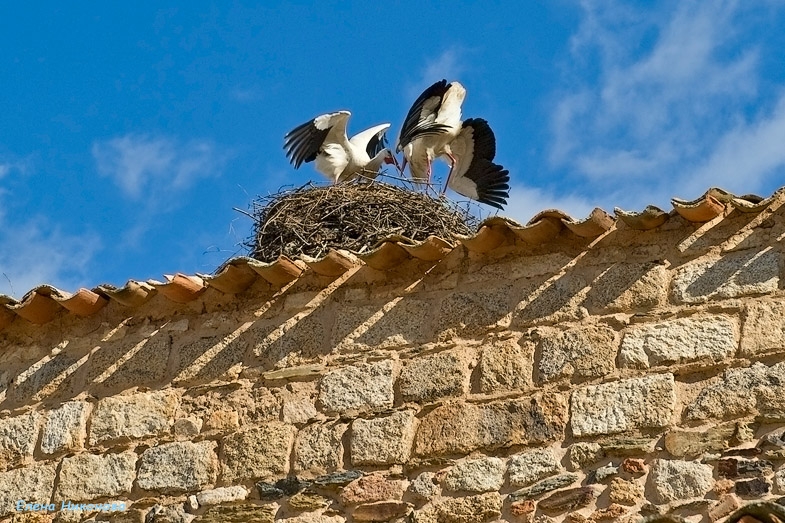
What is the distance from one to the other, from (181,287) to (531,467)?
194 cm

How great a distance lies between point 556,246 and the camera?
5.49m

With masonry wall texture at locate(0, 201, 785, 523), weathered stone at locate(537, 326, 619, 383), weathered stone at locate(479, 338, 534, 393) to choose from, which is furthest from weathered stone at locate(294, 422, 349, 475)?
weathered stone at locate(537, 326, 619, 383)

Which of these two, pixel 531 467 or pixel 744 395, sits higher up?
pixel 744 395

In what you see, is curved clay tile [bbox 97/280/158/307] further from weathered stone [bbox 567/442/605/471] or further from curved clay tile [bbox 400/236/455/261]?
weathered stone [bbox 567/442/605/471]

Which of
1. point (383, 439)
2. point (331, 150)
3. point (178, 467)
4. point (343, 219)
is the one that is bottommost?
point (178, 467)

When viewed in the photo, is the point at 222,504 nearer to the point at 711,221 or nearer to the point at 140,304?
the point at 140,304

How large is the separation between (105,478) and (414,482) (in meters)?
1.51

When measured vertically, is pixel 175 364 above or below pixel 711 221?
below

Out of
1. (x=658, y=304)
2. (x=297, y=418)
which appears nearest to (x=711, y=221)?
(x=658, y=304)

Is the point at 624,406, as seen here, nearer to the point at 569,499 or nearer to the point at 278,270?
the point at 569,499

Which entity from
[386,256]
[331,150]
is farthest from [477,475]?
[331,150]

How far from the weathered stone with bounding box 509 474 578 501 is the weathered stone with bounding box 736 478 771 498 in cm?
61

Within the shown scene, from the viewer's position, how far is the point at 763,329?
4902 mm

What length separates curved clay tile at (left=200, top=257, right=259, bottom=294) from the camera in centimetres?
585
